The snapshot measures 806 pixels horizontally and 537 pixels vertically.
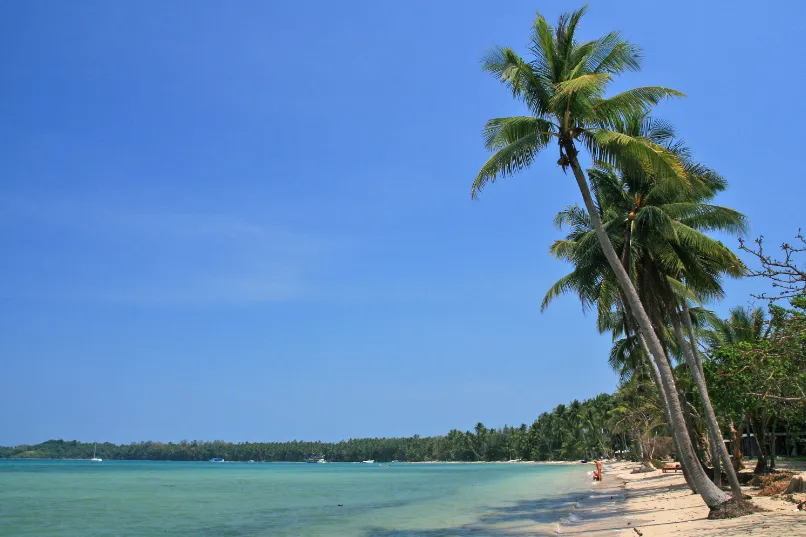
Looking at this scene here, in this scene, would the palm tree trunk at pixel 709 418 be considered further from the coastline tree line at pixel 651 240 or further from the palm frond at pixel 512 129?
the palm frond at pixel 512 129

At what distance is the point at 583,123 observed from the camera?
1370cm

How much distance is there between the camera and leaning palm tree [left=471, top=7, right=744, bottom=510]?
12688 mm

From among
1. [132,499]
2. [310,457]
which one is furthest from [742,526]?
[310,457]

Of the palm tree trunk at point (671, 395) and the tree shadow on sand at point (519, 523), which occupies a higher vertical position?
the palm tree trunk at point (671, 395)

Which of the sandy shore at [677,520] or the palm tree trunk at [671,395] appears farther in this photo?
the palm tree trunk at [671,395]

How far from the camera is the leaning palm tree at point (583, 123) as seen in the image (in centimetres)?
1269

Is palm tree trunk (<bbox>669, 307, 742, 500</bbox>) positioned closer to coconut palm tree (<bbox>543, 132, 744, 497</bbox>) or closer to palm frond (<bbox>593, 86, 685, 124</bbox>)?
coconut palm tree (<bbox>543, 132, 744, 497</bbox>)

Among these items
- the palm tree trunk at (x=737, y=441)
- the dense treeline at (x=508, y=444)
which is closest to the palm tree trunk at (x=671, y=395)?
the palm tree trunk at (x=737, y=441)

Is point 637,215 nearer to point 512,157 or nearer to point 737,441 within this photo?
point 512,157

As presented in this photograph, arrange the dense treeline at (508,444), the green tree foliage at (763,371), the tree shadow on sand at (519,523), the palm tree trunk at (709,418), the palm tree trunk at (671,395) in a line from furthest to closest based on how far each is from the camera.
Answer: the dense treeline at (508,444) → the tree shadow on sand at (519,523) → the palm tree trunk at (709,418) → the palm tree trunk at (671,395) → the green tree foliage at (763,371)

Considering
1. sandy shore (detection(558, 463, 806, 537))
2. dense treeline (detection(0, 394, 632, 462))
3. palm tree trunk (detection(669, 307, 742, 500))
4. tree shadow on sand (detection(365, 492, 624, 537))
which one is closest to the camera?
sandy shore (detection(558, 463, 806, 537))

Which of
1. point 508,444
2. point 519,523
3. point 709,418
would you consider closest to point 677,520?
point 709,418

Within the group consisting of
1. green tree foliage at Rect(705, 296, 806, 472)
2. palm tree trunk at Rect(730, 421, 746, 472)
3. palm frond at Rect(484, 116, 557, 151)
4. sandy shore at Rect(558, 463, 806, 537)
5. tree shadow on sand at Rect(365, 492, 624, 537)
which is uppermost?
palm frond at Rect(484, 116, 557, 151)

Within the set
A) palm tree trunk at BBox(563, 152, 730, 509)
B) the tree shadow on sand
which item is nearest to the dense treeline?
the tree shadow on sand
